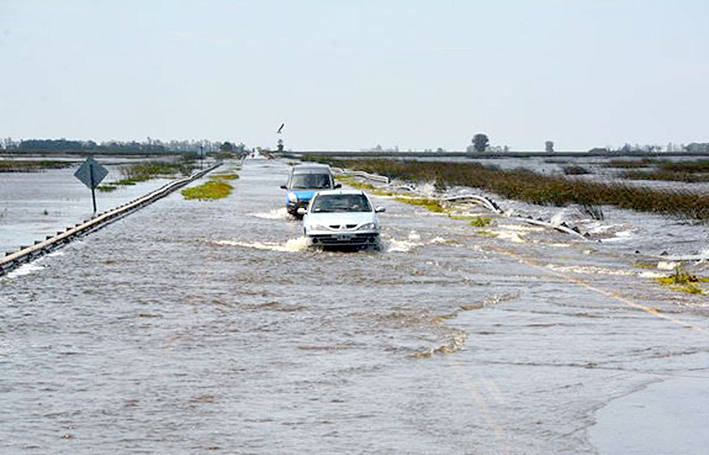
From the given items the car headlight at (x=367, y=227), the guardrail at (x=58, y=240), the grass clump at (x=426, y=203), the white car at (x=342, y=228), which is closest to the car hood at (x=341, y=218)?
the white car at (x=342, y=228)

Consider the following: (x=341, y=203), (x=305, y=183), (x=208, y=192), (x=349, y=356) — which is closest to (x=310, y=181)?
(x=305, y=183)

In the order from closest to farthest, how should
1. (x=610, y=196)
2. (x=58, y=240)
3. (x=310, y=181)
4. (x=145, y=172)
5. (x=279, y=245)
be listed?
(x=279, y=245), (x=58, y=240), (x=310, y=181), (x=610, y=196), (x=145, y=172)

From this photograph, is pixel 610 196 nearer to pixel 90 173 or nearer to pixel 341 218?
pixel 90 173

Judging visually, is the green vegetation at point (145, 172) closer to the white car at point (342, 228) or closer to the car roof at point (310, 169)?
the car roof at point (310, 169)

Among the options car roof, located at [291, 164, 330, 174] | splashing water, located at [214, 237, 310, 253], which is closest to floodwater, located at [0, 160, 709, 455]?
splashing water, located at [214, 237, 310, 253]

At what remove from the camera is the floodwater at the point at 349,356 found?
7871 mm

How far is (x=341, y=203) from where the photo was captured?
84.7 ft

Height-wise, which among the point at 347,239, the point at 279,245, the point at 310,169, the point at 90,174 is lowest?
the point at 279,245

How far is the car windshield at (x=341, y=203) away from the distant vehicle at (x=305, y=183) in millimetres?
8676

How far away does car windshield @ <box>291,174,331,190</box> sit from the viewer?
3641cm

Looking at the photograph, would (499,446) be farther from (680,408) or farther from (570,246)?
(570,246)

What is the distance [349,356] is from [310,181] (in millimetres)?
25987

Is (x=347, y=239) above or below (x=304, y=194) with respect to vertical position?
below

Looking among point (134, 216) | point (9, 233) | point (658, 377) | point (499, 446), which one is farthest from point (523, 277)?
point (134, 216)
